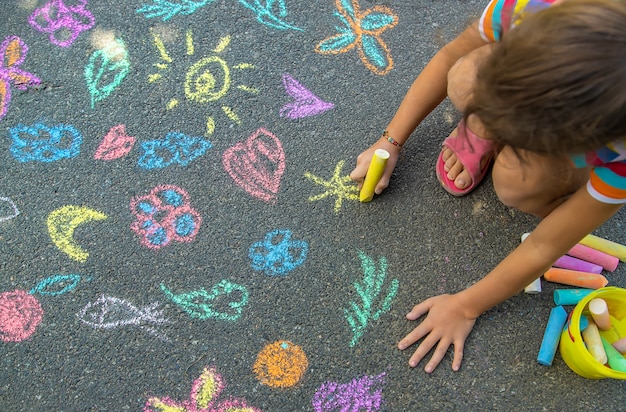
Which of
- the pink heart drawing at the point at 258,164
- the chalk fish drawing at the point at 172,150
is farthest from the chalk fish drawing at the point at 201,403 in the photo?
the chalk fish drawing at the point at 172,150

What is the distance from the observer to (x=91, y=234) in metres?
1.45

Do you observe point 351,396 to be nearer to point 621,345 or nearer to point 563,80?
point 621,345

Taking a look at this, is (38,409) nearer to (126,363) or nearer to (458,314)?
(126,363)

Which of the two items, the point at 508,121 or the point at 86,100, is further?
the point at 86,100

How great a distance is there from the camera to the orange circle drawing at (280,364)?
4.29ft

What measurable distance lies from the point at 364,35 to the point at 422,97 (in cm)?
47

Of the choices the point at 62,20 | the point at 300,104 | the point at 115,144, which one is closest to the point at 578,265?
the point at 300,104

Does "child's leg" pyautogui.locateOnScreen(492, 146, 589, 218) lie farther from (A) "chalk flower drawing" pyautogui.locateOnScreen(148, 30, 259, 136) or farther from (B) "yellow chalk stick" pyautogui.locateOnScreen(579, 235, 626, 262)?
(A) "chalk flower drawing" pyautogui.locateOnScreen(148, 30, 259, 136)

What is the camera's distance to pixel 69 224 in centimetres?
146

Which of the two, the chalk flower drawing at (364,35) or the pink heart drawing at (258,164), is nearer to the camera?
the pink heart drawing at (258,164)

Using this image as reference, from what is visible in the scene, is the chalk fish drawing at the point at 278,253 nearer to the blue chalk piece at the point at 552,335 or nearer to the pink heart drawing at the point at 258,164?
the pink heart drawing at the point at 258,164

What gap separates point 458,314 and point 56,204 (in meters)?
1.10

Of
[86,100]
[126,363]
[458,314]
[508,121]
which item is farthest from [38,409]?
[508,121]

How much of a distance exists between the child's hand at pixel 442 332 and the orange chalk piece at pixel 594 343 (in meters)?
0.26
